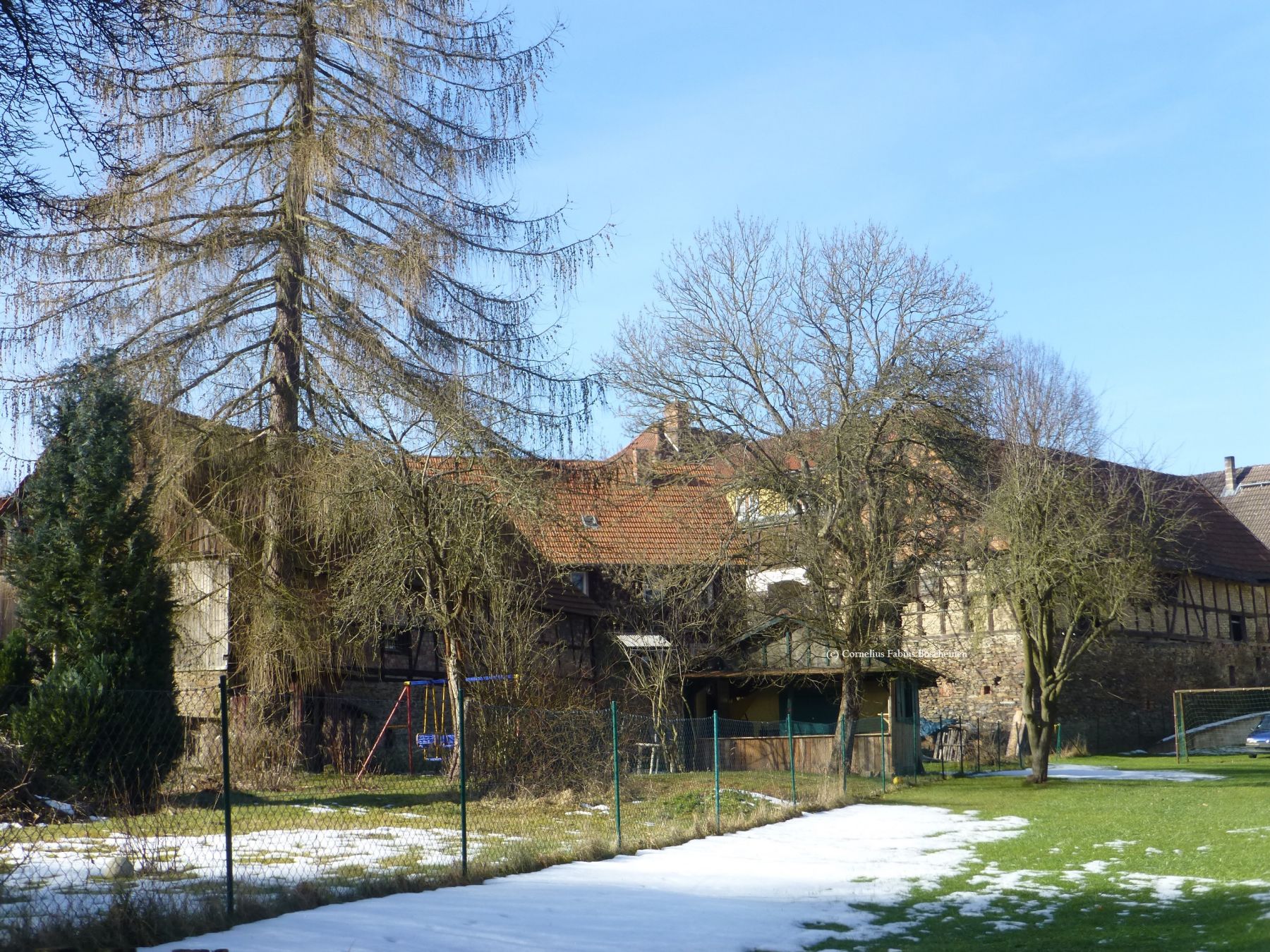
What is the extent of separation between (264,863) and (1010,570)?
1673cm

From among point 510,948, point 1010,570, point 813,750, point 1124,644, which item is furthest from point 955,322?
point 510,948

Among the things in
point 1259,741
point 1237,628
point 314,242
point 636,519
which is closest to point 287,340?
point 314,242

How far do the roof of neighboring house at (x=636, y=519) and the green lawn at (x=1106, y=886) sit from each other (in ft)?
24.9

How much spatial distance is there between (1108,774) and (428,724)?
14.7 metres

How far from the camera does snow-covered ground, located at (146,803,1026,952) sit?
27.3 feet

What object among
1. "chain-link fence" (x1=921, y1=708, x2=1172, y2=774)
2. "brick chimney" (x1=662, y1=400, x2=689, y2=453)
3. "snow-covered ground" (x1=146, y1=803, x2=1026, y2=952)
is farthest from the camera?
"chain-link fence" (x1=921, y1=708, x2=1172, y2=774)

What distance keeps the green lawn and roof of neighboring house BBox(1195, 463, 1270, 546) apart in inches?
1255

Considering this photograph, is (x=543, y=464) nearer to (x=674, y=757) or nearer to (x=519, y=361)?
(x=519, y=361)

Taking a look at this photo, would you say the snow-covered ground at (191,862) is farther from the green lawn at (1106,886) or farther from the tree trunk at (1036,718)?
the tree trunk at (1036,718)

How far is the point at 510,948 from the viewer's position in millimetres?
8250

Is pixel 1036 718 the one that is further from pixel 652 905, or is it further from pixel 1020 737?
pixel 652 905

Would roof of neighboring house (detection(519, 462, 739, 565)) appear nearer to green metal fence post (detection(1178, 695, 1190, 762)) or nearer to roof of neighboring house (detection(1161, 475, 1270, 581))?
green metal fence post (detection(1178, 695, 1190, 762))

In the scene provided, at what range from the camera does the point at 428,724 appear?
25406 millimetres

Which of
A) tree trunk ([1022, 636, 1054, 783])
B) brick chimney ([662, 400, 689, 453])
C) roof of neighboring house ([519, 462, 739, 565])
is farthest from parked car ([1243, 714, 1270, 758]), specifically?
brick chimney ([662, 400, 689, 453])
